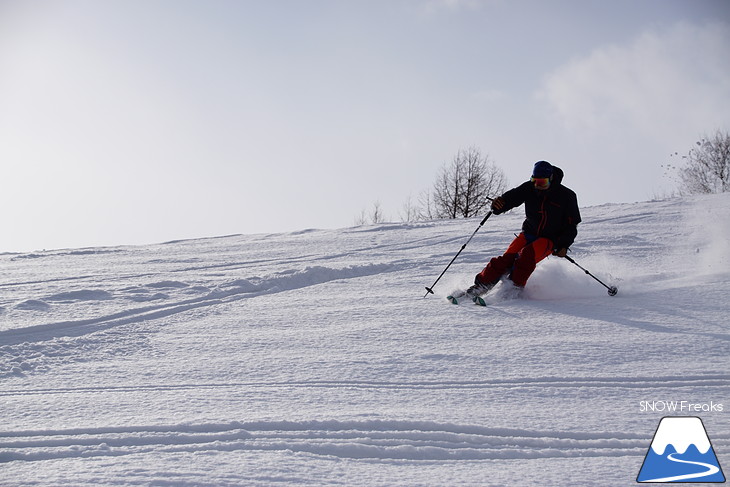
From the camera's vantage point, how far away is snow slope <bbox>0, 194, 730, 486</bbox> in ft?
9.61

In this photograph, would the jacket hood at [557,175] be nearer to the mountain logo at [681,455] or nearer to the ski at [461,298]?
the ski at [461,298]

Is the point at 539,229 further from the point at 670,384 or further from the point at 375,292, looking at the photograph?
the point at 670,384

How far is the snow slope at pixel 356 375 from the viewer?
9.61ft

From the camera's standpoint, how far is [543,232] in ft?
21.4

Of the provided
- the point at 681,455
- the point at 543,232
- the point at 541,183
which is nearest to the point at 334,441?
the point at 681,455

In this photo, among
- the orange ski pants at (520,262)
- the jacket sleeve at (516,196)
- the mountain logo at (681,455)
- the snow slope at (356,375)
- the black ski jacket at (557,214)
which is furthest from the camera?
the jacket sleeve at (516,196)

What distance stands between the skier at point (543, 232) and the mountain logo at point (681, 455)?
3200 millimetres

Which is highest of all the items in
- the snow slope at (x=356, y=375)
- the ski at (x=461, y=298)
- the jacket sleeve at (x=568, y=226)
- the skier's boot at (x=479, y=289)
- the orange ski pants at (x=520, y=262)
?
the jacket sleeve at (x=568, y=226)

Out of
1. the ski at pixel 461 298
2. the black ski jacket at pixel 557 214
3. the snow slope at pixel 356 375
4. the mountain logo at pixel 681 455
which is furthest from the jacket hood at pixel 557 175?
the mountain logo at pixel 681 455

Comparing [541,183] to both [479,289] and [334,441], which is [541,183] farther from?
[334,441]

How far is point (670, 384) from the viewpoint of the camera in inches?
149

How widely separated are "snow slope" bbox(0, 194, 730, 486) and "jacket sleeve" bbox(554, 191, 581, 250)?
19.9 inches

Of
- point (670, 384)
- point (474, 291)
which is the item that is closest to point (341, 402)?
point (670, 384)

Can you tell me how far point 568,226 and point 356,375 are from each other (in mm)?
3388
